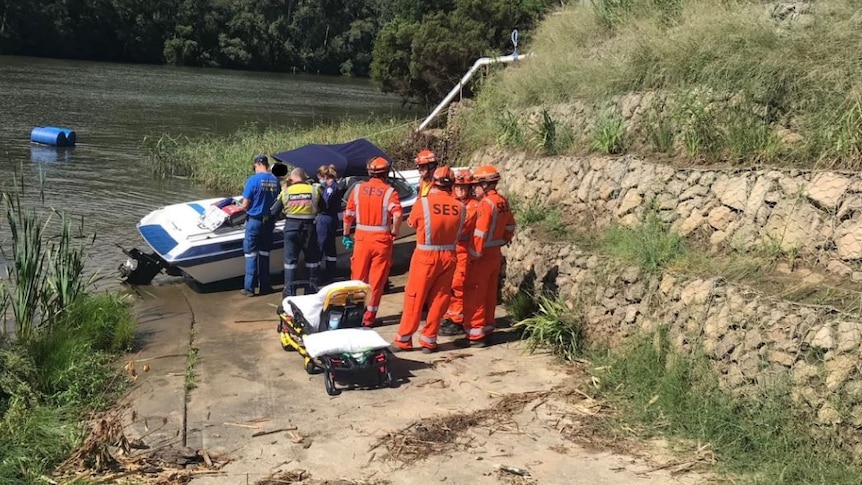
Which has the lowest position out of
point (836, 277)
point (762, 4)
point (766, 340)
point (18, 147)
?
point (18, 147)

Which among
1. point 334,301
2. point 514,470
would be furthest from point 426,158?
point 514,470

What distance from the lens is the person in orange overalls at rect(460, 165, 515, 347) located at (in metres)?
7.93

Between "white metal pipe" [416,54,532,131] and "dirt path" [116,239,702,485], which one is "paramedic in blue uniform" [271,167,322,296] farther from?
"white metal pipe" [416,54,532,131]

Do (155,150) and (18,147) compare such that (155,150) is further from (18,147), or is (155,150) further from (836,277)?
(836,277)

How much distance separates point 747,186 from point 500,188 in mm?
4530

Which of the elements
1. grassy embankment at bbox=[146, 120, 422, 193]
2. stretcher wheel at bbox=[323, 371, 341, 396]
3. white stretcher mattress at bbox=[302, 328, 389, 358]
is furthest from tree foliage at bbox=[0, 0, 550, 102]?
stretcher wheel at bbox=[323, 371, 341, 396]

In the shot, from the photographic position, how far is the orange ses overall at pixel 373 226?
8172 mm

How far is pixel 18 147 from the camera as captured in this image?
23375 mm

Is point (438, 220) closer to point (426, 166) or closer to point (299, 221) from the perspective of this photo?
point (426, 166)

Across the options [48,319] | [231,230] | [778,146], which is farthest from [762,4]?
[48,319]

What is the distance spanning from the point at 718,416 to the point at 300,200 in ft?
18.4

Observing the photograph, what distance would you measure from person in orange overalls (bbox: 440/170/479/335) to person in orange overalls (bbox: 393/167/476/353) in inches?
8.9

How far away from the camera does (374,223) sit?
828 cm

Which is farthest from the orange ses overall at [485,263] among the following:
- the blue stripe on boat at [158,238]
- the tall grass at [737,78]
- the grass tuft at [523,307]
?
the blue stripe on boat at [158,238]
